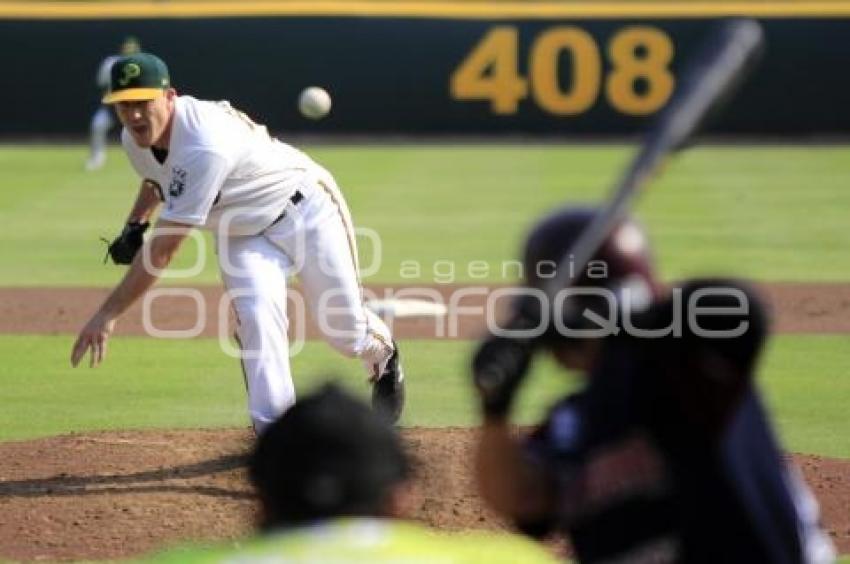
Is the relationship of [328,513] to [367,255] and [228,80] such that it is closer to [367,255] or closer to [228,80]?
[367,255]

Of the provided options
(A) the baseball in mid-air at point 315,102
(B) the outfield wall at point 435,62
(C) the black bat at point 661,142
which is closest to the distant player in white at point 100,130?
(B) the outfield wall at point 435,62

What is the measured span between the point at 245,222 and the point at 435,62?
1909 centimetres

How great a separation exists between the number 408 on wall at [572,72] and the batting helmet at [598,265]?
76.3 feet

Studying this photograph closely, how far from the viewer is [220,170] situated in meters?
7.83

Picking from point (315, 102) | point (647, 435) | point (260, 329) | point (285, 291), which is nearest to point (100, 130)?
point (315, 102)

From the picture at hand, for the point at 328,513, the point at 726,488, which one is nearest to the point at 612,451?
the point at 726,488

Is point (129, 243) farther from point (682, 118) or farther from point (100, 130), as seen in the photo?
point (100, 130)

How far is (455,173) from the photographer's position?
22.9m

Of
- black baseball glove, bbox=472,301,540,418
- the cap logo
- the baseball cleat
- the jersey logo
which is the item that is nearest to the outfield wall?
the baseball cleat

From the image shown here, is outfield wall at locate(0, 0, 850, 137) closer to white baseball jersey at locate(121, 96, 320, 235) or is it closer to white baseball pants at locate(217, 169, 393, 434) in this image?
white baseball pants at locate(217, 169, 393, 434)

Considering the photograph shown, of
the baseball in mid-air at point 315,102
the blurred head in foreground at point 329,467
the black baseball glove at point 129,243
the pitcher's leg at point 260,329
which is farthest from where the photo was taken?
the baseball in mid-air at point 315,102

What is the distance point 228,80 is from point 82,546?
19.8 meters

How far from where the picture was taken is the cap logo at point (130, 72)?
296 inches

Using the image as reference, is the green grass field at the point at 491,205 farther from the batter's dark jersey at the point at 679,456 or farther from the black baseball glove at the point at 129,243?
the batter's dark jersey at the point at 679,456
